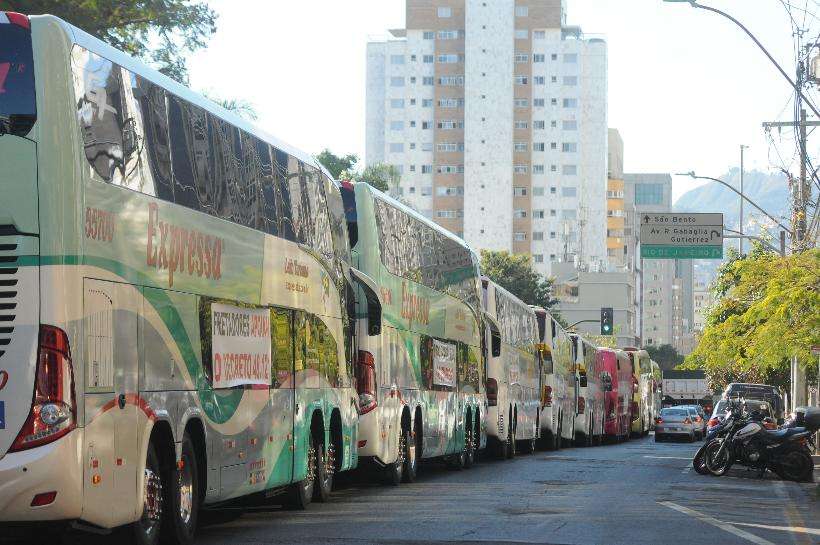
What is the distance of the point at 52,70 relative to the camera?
9.92 metres

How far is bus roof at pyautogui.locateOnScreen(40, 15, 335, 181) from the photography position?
10.5 metres

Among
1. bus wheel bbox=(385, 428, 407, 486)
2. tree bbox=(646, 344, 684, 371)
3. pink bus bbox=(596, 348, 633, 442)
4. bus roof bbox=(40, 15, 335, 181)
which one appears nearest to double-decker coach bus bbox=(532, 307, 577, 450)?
pink bus bbox=(596, 348, 633, 442)

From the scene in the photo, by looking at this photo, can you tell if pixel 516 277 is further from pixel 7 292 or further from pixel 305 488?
pixel 7 292

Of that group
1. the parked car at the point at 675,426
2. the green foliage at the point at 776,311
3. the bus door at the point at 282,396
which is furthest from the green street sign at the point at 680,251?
the bus door at the point at 282,396

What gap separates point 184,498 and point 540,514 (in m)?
5.23

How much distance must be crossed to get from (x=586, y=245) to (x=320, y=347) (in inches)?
6439

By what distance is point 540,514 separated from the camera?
54.0 ft

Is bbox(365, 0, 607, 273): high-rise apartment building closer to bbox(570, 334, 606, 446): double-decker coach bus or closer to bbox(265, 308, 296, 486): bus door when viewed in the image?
bbox(570, 334, 606, 446): double-decker coach bus

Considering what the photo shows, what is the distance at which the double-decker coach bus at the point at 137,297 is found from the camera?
9.68 metres

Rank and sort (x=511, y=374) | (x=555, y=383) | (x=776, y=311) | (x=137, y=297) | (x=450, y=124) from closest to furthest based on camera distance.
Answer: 1. (x=137, y=297)
2. (x=776, y=311)
3. (x=511, y=374)
4. (x=555, y=383)
5. (x=450, y=124)

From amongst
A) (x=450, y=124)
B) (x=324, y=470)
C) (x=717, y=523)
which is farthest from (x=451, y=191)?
(x=717, y=523)

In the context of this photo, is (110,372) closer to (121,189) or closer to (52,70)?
(121,189)

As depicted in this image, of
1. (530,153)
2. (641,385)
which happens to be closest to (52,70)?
(641,385)

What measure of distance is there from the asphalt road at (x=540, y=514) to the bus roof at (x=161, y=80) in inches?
149
